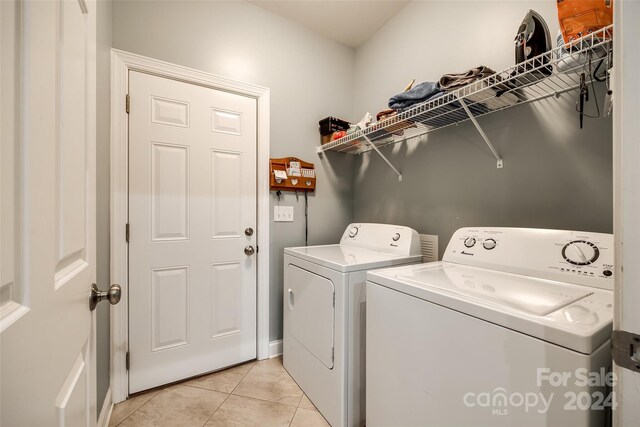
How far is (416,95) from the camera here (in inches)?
58.2

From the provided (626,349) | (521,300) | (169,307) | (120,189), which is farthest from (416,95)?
(169,307)

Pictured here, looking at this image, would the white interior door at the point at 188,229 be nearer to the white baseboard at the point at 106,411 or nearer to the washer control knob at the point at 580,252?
the white baseboard at the point at 106,411

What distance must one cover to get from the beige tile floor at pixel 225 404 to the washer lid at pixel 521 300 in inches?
41.0

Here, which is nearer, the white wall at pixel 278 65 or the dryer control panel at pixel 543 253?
the dryer control panel at pixel 543 253

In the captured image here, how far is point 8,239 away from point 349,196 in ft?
7.51

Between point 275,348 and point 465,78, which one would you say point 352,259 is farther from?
point 275,348

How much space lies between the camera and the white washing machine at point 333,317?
135 centimetres

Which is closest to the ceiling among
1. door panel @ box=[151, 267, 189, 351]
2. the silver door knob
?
door panel @ box=[151, 267, 189, 351]

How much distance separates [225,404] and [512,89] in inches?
90.1

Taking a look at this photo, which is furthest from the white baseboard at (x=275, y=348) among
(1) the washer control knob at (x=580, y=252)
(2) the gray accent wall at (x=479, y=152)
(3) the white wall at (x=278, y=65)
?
(1) the washer control knob at (x=580, y=252)

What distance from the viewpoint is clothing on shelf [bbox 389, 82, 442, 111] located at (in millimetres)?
1418

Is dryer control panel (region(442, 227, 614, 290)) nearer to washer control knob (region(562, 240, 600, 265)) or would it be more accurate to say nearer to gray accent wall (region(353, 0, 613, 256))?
washer control knob (region(562, 240, 600, 265))

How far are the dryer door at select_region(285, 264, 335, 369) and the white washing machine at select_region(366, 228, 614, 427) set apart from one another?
314 millimetres

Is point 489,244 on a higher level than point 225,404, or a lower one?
higher
